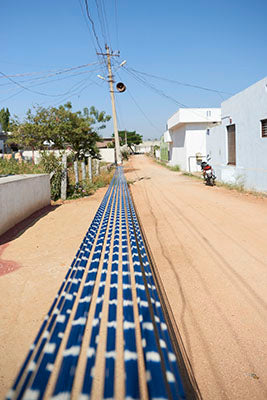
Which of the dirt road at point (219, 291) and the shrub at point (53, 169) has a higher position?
the shrub at point (53, 169)

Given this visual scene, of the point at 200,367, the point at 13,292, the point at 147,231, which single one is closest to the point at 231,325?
the point at 200,367

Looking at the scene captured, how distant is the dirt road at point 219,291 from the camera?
2320 millimetres

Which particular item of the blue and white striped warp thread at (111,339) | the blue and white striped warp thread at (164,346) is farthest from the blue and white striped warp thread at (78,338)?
the blue and white striped warp thread at (164,346)

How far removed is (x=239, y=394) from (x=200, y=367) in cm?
33

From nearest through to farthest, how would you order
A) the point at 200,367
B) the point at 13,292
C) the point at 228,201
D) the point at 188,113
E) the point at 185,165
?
the point at 200,367
the point at 13,292
the point at 228,201
the point at 188,113
the point at 185,165

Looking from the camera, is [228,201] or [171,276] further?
[228,201]

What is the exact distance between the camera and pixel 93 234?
515 cm

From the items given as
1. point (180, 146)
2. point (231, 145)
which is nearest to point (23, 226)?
point (231, 145)

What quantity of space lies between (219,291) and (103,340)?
5.09 feet

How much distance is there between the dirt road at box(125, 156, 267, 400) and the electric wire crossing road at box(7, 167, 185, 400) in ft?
1.30

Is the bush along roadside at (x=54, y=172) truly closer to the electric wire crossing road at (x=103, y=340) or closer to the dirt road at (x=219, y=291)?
the dirt road at (x=219, y=291)

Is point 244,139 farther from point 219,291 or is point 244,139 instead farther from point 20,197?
point 219,291

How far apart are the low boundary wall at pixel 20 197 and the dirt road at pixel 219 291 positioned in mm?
2815

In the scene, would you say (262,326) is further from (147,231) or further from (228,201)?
(228,201)
